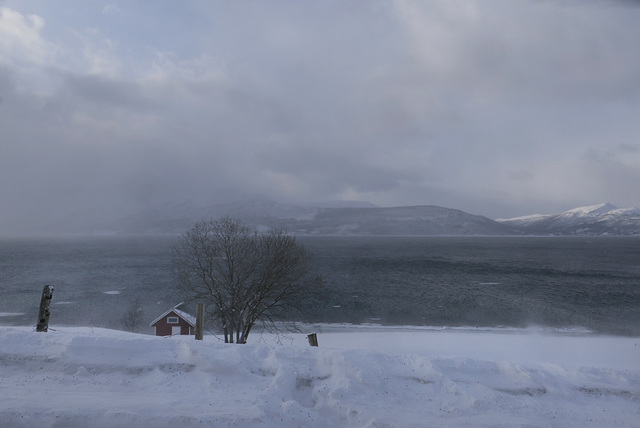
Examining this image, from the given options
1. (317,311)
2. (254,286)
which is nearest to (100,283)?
(317,311)

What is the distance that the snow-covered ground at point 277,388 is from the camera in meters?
7.00

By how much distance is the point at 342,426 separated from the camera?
7004 mm

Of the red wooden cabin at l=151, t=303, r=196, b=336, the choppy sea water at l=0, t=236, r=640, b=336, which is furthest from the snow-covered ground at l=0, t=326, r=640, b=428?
the choppy sea water at l=0, t=236, r=640, b=336

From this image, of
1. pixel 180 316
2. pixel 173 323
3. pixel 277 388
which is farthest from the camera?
pixel 173 323

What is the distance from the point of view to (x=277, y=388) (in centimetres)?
801

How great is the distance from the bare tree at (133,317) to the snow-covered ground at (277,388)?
3866cm

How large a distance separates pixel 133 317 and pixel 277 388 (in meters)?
45.0

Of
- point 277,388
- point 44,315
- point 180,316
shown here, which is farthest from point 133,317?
point 277,388

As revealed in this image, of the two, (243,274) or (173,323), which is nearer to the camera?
(243,274)

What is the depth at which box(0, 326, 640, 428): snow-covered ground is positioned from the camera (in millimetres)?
6996

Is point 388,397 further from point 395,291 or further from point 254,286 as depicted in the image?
point 395,291

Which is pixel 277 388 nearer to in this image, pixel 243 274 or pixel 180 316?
pixel 243 274

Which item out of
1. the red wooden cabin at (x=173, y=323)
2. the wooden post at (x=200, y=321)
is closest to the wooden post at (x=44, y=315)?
the wooden post at (x=200, y=321)

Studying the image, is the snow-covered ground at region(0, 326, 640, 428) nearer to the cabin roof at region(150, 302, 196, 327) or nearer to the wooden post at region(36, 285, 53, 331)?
the wooden post at region(36, 285, 53, 331)
